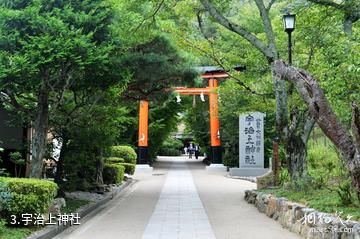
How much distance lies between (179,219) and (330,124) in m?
4.74

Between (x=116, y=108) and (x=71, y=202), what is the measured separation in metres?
3.15

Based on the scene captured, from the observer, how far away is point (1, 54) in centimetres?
986

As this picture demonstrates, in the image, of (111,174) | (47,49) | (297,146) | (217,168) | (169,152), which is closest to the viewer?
(47,49)

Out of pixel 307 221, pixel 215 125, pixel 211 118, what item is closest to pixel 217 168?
pixel 215 125

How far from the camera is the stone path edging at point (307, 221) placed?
22.5ft

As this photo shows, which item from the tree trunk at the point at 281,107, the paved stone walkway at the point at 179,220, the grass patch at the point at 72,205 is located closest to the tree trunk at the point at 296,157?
the tree trunk at the point at 281,107

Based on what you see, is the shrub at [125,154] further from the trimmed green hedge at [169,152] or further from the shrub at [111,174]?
the trimmed green hedge at [169,152]

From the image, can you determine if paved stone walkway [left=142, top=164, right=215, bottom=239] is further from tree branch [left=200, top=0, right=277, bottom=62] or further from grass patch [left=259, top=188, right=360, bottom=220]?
tree branch [left=200, top=0, right=277, bottom=62]

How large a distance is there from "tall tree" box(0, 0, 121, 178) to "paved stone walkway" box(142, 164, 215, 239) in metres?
3.34

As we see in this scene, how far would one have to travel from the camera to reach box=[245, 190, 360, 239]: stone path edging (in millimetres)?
6867

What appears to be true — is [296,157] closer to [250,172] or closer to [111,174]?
[111,174]

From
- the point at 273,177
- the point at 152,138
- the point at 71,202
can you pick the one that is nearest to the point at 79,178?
the point at 71,202

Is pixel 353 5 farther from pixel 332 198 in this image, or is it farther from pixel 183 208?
pixel 183 208

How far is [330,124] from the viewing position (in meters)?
8.14
